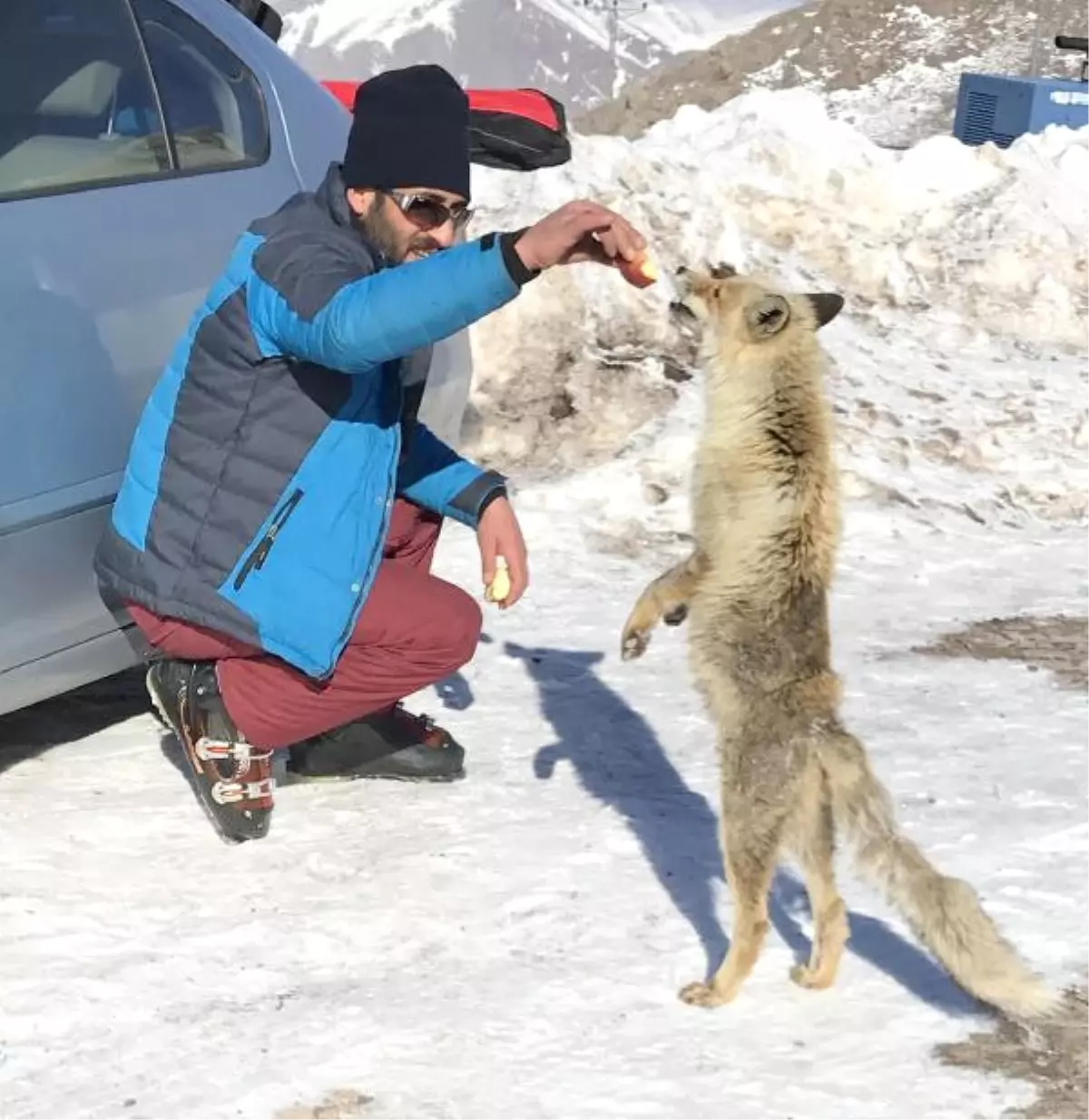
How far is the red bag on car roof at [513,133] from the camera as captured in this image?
5828mm

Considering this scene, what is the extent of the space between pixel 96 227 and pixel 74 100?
0.55 m

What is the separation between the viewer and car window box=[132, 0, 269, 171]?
430 centimetres

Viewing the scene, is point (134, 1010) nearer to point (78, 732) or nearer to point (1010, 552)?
point (78, 732)

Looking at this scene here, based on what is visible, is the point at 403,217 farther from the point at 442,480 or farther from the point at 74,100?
the point at 74,100

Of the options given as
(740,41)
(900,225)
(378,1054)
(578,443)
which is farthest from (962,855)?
(740,41)

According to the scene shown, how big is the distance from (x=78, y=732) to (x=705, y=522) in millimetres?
1981

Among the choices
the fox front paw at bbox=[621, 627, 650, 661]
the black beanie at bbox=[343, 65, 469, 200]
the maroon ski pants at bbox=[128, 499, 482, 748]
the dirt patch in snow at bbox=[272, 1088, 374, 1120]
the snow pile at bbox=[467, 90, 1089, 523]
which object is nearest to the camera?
the dirt patch in snow at bbox=[272, 1088, 374, 1120]

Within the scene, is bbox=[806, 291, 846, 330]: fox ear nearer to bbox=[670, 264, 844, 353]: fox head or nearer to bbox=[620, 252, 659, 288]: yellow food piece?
bbox=[670, 264, 844, 353]: fox head

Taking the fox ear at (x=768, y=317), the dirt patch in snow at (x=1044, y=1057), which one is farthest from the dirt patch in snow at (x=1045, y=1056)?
the fox ear at (x=768, y=317)

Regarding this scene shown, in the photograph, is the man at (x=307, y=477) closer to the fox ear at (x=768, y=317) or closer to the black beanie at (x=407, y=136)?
the black beanie at (x=407, y=136)

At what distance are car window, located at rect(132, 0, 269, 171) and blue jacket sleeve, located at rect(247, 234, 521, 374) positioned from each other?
1.04 metres

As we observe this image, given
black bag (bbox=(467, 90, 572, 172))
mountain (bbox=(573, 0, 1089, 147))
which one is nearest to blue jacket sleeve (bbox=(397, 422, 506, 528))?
black bag (bbox=(467, 90, 572, 172))

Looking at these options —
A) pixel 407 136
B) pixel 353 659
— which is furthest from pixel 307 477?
pixel 407 136

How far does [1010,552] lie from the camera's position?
6480 mm
